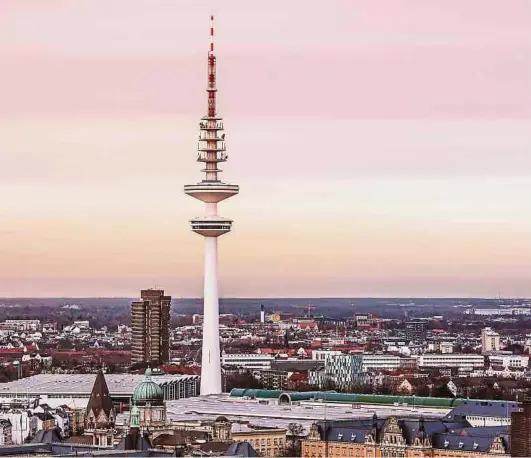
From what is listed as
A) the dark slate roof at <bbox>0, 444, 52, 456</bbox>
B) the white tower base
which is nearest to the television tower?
the white tower base

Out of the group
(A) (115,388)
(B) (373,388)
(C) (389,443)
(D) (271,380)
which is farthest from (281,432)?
(D) (271,380)

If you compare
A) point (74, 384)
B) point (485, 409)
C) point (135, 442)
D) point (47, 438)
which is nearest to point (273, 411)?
point (485, 409)

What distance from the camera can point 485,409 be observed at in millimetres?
121625

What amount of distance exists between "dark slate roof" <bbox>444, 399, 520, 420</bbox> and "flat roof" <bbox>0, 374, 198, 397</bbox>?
24.2 metres

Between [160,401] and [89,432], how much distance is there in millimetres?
3191

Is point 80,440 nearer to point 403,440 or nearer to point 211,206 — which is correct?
point 403,440

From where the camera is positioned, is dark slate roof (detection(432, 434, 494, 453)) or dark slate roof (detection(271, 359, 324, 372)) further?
dark slate roof (detection(271, 359, 324, 372))

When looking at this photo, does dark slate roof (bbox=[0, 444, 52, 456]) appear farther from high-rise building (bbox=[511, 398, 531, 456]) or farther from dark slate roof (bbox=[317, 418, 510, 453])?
high-rise building (bbox=[511, 398, 531, 456])

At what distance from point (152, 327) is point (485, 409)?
77755 mm

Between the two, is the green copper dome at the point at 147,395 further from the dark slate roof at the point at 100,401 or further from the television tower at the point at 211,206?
the television tower at the point at 211,206

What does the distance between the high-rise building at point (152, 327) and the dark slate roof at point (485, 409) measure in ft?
236

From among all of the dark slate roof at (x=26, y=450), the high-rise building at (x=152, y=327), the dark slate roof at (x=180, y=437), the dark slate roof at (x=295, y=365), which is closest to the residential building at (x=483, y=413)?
the dark slate roof at (x=180, y=437)

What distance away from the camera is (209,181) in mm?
143375

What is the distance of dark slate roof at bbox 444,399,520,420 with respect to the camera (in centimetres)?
11739
